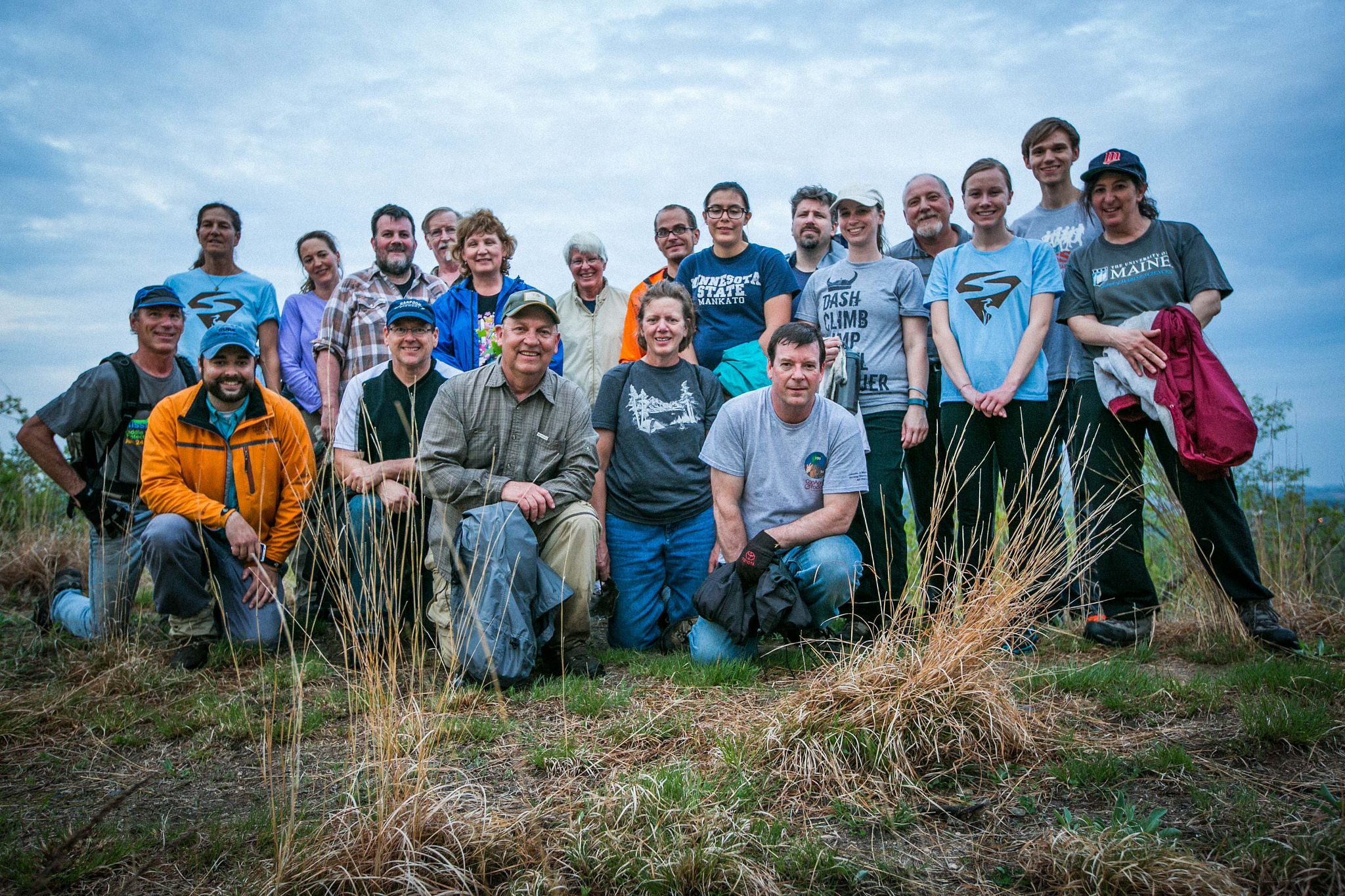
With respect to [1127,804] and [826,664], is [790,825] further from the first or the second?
[1127,804]

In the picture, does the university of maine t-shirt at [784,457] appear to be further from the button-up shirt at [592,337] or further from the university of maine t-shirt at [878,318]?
the button-up shirt at [592,337]

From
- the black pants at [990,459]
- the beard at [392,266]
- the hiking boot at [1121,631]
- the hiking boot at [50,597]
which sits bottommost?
the hiking boot at [1121,631]

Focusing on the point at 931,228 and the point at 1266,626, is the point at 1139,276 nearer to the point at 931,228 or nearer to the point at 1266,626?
the point at 931,228

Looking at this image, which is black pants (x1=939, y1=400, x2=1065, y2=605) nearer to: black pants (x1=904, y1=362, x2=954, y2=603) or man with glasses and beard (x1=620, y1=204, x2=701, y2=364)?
black pants (x1=904, y1=362, x2=954, y2=603)

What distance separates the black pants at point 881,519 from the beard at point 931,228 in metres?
1.36

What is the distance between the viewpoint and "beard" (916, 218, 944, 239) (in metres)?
5.45

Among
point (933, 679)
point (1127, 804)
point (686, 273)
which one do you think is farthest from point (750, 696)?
point (686, 273)

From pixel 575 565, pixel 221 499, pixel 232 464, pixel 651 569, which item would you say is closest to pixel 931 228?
pixel 651 569

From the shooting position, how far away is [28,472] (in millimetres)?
8672

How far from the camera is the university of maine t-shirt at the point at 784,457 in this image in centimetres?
434

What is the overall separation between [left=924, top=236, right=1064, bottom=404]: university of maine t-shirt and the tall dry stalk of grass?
178cm

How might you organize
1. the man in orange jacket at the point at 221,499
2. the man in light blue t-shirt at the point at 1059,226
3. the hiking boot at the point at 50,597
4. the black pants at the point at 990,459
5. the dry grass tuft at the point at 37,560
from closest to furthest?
1. the man in orange jacket at the point at 221,499
2. the black pants at the point at 990,459
3. the man in light blue t-shirt at the point at 1059,226
4. the hiking boot at the point at 50,597
5. the dry grass tuft at the point at 37,560

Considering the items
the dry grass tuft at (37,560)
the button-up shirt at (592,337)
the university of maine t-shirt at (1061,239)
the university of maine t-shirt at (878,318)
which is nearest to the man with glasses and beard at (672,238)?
the button-up shirt at (592,337)

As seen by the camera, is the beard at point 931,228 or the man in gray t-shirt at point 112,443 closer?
the man in gray t-shirt at point 112,443
